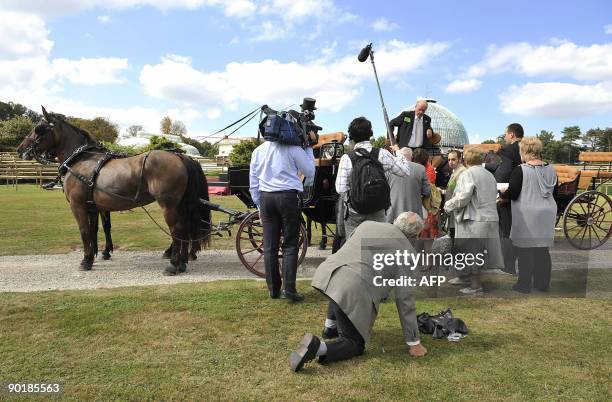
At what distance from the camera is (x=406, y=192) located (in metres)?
5.64

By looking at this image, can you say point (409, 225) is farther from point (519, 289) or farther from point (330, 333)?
point (519, 289)

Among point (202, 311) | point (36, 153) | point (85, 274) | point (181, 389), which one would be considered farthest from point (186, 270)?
point (181, 389)

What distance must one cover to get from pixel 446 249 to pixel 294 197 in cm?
221

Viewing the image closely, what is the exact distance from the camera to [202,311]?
4777 mm

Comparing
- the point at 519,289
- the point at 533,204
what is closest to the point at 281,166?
the point at 533,204

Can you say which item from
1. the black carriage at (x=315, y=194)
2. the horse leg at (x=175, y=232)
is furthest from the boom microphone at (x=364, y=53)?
the horse leg at (x=175, y=232)

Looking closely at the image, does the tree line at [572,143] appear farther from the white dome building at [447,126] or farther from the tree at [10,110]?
the tree at [10,110]

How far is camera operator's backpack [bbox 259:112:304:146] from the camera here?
16.2 ft

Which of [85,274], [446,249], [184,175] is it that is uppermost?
[184,175]

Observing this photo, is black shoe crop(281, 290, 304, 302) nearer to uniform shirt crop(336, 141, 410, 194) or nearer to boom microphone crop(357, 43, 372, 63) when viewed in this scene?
uniform shirt crop(336, 141, 410, 194)

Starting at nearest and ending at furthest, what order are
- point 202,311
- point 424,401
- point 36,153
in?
point 424,401 < point 202,311 < point 36,153

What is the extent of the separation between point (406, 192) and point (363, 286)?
2.35 meters

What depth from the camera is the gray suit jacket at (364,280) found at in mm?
3543

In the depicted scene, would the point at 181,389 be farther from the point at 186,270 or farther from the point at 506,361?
the point at 186,270
